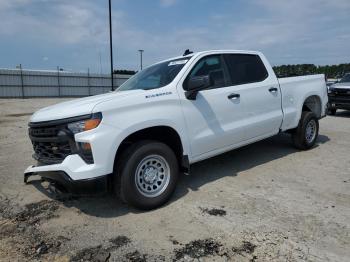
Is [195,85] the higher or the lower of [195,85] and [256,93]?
the higher

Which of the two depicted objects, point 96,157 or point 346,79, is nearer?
point 96,157

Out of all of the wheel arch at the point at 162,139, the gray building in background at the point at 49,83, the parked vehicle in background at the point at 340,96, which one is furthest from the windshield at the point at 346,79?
the gray building in background at the point at 49,83

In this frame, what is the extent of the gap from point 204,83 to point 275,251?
2170 millimetres

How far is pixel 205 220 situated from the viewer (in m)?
3.87

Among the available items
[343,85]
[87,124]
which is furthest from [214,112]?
[343,85]

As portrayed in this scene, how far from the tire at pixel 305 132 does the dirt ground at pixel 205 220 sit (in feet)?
2.99

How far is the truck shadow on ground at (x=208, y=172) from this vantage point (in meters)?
4.36

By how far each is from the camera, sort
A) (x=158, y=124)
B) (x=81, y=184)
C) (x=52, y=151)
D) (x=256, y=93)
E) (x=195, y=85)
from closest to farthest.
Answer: (x=81, y=184) < (x=52, y=151) < (x=158, y=124) < (x=195, y=85) < (x=256, y=93)

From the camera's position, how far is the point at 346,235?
3.43 metres

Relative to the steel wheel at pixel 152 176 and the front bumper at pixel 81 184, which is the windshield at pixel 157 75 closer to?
the steel wheel at pixel 152 176

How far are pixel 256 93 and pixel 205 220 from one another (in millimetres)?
2557

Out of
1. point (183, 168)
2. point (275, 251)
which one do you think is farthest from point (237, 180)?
point (275, 251)

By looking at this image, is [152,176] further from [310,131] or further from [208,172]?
[310,131]

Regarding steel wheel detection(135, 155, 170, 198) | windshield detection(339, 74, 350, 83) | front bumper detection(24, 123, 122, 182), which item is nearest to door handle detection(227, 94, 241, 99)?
steel wheel detection(135, 155, 170, 198)
